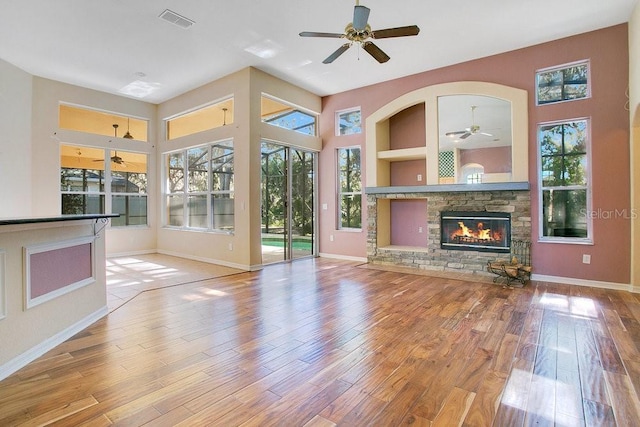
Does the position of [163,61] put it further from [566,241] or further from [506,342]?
[566,241]

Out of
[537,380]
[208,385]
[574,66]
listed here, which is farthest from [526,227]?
[208,385]

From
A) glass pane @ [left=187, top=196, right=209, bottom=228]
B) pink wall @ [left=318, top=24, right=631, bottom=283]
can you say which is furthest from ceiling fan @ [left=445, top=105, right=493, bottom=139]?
glass pane @ [left=187, top=196, right=209, bottom=228]

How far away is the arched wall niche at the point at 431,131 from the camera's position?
513 cm

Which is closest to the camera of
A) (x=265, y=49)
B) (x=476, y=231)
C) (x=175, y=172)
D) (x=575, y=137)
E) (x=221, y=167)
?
(x=575, y=137)

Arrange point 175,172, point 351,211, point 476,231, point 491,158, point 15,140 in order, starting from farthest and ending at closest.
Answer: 1. point 175,172
2. point 351,211
3. point 15,140
4. point 476,231
5. point 491,158

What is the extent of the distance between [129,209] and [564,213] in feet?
28.0

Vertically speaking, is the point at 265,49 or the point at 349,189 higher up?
the point at 265,49

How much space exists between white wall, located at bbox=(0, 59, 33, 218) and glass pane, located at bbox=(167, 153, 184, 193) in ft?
8.24

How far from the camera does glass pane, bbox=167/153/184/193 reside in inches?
297

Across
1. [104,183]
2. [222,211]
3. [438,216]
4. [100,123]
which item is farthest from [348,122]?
[104,183]

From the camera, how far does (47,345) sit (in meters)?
2.64

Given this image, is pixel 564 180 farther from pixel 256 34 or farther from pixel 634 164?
pixel 256 34

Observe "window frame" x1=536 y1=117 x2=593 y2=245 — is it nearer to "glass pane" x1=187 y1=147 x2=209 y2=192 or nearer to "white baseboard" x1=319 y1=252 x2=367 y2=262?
"white baseboard" x1=319 y1=252 x2=367 y2=262

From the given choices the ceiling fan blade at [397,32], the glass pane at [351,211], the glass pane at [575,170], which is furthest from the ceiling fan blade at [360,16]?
the glass pane at [351,211]
